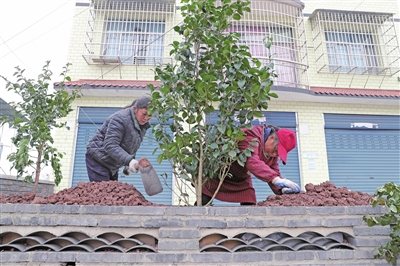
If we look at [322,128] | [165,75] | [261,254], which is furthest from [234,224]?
[322,128]

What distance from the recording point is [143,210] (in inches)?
71.3

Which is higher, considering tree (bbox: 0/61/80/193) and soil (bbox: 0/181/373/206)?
tree (bbox: 0/61/80/193)

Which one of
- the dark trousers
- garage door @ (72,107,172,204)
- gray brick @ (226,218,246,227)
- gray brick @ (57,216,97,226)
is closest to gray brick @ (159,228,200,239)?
gray brick @ (226,218,246,227)

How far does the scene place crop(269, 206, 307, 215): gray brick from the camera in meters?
1.89

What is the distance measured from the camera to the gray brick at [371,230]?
189cm

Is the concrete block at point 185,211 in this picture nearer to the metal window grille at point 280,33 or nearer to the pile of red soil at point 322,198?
the pile of red soil at point 322,198

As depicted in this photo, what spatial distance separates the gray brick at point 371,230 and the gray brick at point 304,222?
9.5 inches

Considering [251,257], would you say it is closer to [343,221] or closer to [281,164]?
[343,221]

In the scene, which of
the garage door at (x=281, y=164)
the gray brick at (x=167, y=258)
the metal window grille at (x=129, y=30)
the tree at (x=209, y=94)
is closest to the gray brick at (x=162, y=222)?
the gray brick at (x=167, y=258)

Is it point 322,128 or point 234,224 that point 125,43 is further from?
point 234,224

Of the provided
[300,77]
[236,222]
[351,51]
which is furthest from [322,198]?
[351,51]

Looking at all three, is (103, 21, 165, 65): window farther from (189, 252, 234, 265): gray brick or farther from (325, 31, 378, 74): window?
(189, 252, 234, 265): gray brick

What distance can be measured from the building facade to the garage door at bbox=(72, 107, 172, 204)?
0.02 meters

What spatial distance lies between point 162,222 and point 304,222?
900mm
